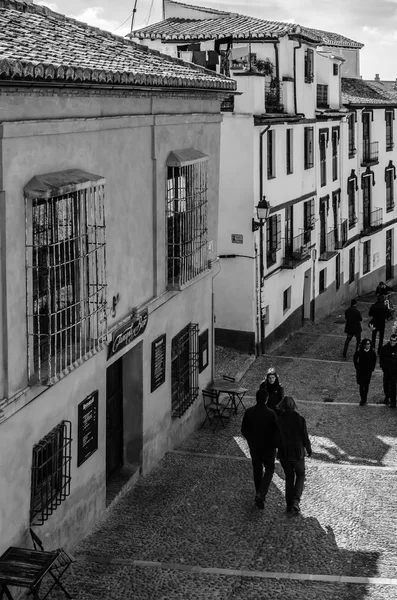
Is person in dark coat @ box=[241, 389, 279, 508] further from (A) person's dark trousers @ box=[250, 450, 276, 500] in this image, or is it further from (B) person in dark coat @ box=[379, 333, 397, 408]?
(B) person in dark coat @ box=[379, 333, 397, 408]

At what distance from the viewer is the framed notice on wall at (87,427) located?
11.5 meters

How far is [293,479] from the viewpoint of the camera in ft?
41.3

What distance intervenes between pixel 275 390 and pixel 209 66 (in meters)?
7.31

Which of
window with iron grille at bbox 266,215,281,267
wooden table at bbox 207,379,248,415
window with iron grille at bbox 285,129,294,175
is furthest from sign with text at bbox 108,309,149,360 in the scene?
window with iron grille at bbox 285,129,294,175

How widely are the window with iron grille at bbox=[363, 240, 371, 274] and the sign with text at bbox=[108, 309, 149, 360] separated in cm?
2543

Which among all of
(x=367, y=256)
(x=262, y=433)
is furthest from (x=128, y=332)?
(x=367, y=256)

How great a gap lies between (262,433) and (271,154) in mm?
14368

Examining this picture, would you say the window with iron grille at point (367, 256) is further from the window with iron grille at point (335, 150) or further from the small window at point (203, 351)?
the small window at point (203, 351)

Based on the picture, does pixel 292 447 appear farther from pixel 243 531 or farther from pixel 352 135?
pixel 352 135

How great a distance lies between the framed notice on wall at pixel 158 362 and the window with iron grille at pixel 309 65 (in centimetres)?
1645

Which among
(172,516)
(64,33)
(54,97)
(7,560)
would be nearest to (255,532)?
(172,516)

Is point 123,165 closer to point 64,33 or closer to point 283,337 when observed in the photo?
point 64,33

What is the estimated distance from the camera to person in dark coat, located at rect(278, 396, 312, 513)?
1219 cm

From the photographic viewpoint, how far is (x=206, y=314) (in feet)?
57.0
